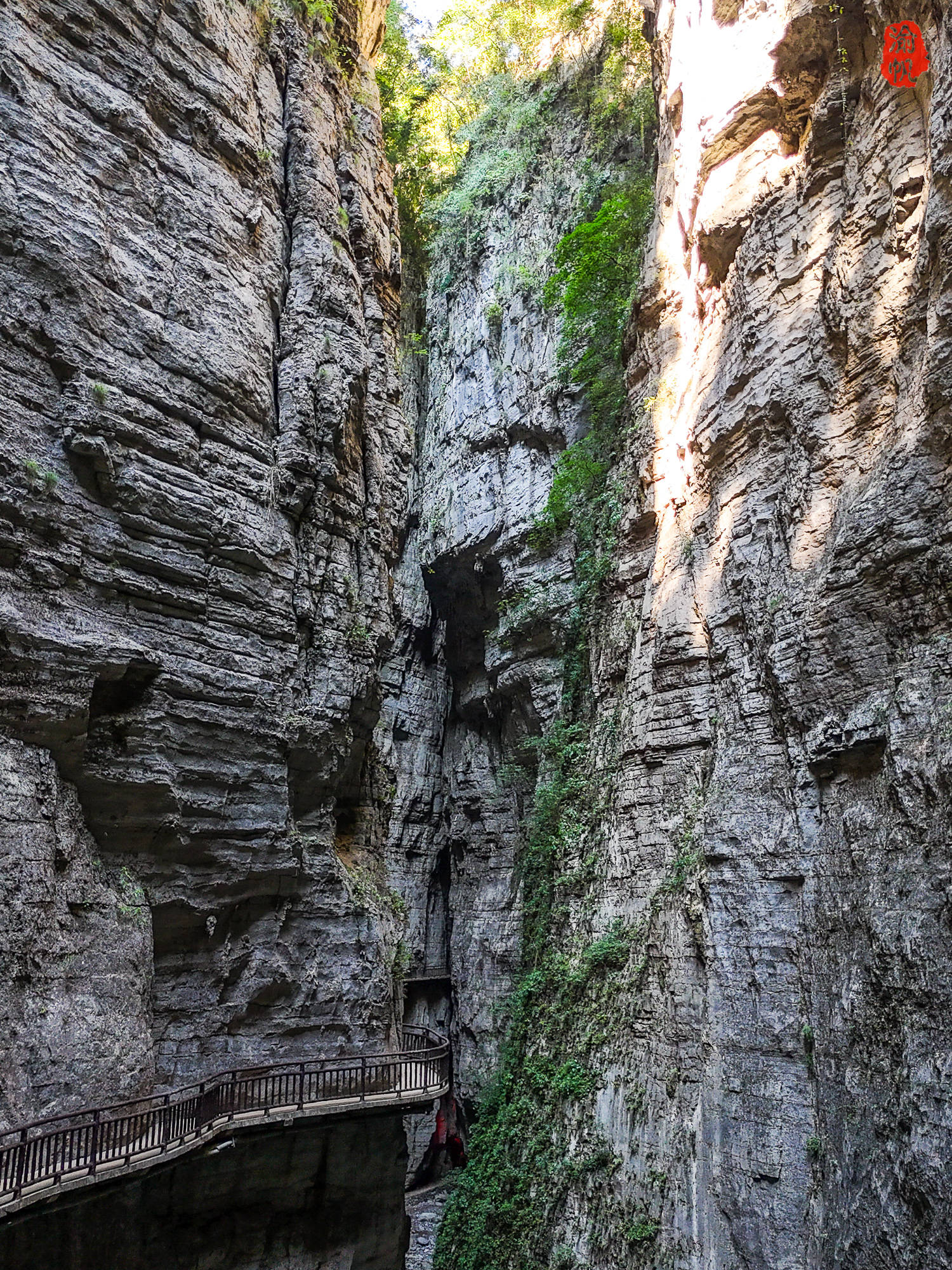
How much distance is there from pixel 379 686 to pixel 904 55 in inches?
462

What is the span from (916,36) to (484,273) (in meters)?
17.1

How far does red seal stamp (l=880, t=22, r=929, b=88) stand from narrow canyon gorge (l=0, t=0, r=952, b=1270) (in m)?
0.10

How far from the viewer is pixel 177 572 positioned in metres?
11.5

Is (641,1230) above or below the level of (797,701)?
below

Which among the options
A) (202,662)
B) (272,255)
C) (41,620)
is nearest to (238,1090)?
(202,662)

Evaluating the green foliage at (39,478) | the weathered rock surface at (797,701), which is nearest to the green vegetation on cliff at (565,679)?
the weathered rock surface at (797,701)

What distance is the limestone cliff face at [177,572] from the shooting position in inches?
379

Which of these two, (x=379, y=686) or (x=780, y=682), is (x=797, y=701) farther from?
(x=379, y=686)

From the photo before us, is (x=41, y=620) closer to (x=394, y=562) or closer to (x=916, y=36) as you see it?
(x=394, y=562)

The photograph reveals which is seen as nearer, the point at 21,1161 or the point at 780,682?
the point at 21,1161

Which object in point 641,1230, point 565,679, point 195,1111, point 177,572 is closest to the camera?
point 195,1111

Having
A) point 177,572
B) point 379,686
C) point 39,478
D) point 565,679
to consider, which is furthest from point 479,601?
point 39,478

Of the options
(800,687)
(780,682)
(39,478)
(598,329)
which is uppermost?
(598,329)

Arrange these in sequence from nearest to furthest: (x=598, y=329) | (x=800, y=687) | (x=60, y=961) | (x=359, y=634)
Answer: (x=60, y=961) < (x=800, y=687) < (x=359, y=634) < (x=598, y=329)
